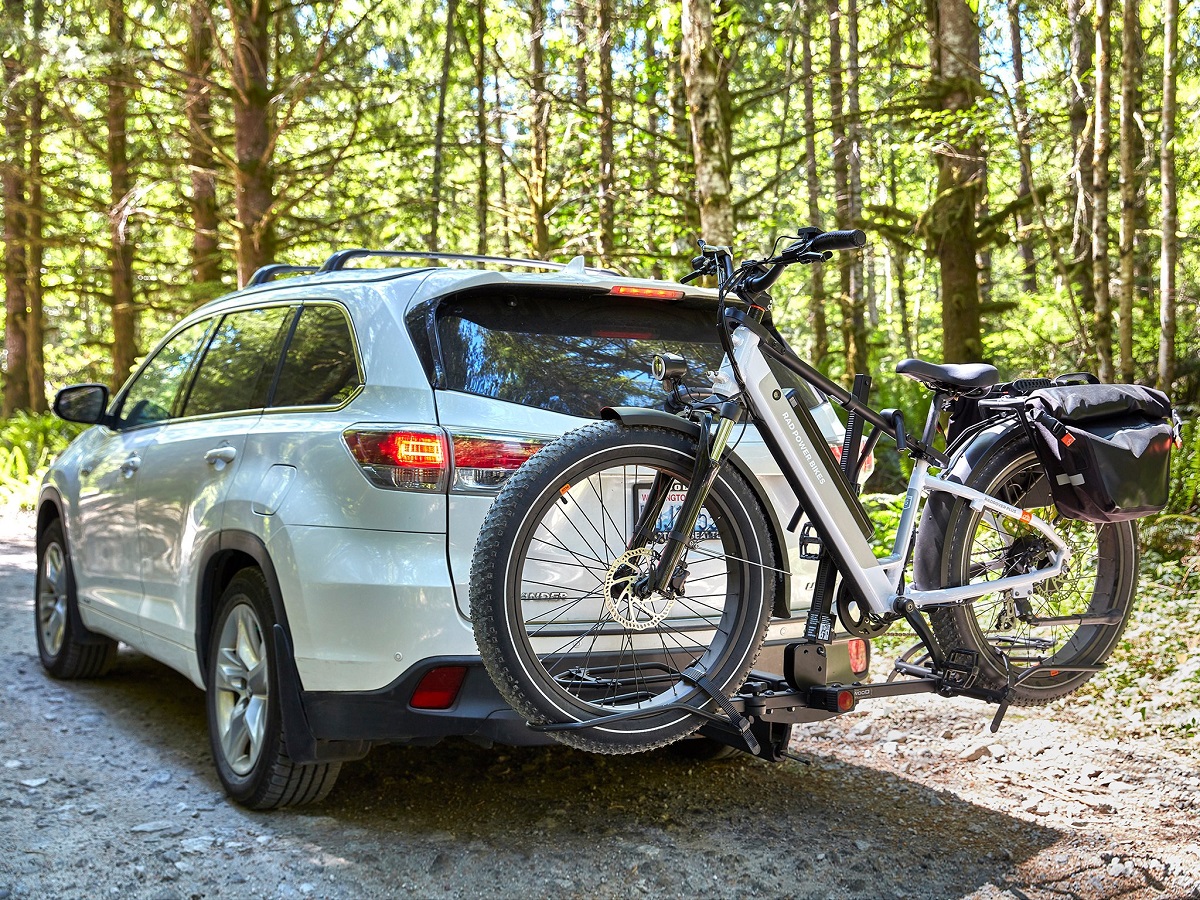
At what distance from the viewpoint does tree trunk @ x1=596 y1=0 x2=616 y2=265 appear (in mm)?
13367

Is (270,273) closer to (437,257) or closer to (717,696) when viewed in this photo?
(437,257)

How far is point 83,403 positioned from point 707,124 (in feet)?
17.8

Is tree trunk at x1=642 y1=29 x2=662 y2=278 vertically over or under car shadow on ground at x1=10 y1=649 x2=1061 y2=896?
over

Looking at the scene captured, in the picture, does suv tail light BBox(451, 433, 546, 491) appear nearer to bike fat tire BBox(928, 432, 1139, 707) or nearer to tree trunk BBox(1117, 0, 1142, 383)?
bike fat tire BBox(928, 432, 1139, 707)

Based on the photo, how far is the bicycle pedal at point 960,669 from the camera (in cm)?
398

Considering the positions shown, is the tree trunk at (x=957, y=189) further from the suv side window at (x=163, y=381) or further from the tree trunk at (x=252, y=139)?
the suv side window at (x=163, y=381)

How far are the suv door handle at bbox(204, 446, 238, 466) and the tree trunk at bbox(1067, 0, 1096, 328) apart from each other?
837 centimetres

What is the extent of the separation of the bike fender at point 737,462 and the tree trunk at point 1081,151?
314 inches

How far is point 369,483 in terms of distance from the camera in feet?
12.1

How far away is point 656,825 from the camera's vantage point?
4223 mm

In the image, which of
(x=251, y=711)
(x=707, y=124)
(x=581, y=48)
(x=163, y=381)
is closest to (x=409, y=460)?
(x=251, y=711)

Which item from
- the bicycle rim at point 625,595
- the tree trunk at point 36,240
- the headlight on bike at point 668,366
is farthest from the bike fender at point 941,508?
the tree trunk at point 36,240

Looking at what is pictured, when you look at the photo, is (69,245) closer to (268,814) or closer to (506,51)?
(506,51)

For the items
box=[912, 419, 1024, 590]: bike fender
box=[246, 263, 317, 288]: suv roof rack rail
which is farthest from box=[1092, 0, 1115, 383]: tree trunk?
box=[246, 263, 317, 288]: suv roof rack rail
